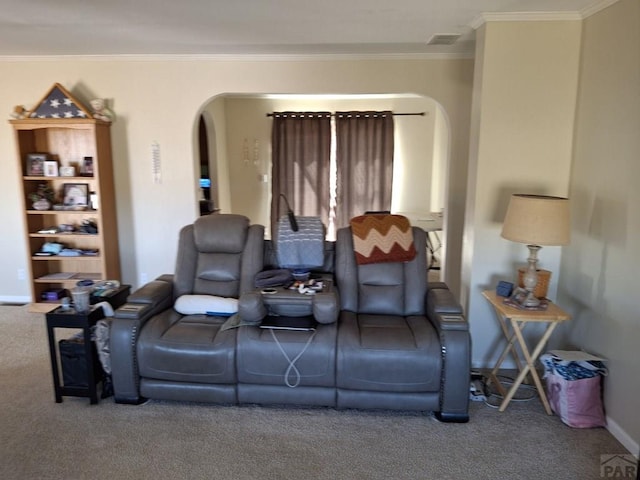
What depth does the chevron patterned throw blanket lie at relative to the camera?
323 centimetres

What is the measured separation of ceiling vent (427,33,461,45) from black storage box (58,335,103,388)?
10.7ft

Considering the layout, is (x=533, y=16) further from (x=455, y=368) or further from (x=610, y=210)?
(x=455, y=368)

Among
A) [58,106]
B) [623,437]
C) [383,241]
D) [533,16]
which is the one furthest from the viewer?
[58,106]

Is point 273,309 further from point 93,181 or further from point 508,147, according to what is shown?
point 93,181

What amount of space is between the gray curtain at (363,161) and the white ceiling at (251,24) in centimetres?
220

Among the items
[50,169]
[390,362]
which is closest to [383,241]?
[390,362]

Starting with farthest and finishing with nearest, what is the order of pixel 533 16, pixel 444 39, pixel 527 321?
pixel 444 39
pixel 533 16
pixel 527 321

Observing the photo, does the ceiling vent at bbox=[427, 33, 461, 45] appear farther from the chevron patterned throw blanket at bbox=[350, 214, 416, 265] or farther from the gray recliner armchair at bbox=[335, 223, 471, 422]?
the gray recliner armchair at bbox=[335, 223, 471, 422]

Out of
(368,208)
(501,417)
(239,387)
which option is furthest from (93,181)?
(501,417)

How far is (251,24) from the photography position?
3.28 metres

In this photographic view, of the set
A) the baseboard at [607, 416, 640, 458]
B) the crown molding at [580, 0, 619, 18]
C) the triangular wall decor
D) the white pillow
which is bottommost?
the baseboard at [607, 416, 640, 458]

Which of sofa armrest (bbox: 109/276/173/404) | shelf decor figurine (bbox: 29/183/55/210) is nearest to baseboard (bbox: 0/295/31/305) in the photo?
shelf decor figurine (bbox: 29/183/55/210)

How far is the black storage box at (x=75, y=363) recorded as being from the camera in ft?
9.29

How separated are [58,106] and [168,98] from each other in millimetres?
972
